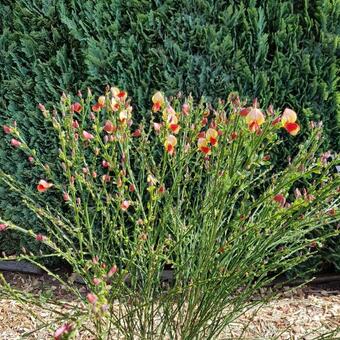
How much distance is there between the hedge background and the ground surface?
22 centimetres

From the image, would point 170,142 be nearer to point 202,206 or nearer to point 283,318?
point 202,206

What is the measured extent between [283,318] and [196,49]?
148 centimetres

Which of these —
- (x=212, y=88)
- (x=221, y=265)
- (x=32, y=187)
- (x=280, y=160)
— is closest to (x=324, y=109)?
(x=280, y=160)

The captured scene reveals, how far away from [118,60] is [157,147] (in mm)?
522

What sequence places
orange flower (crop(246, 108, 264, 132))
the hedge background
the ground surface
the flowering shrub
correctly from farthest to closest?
the hedge background, the ground surface, the flowering shrub, orange flower (crop(246, 108, 264, 132))

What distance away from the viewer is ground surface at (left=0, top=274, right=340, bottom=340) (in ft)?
8.83

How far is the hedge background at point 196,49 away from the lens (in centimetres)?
285

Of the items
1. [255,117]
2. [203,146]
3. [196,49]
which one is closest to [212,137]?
[203,146]

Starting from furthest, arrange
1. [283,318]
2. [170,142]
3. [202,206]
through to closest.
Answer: [283,318] → [202,206] → [170,142]

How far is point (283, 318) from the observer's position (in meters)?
2.85

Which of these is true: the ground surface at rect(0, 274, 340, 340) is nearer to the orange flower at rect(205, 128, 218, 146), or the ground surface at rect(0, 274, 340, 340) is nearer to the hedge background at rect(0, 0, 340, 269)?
the hedge background at rect(0, 0, 340, 269)

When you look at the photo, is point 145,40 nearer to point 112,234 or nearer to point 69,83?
→ point 69,83

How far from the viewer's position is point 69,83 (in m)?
3.13

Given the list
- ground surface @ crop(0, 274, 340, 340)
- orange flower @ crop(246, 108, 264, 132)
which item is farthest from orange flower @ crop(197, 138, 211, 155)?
ground surface @ crop(0, 274, 340, 340)
